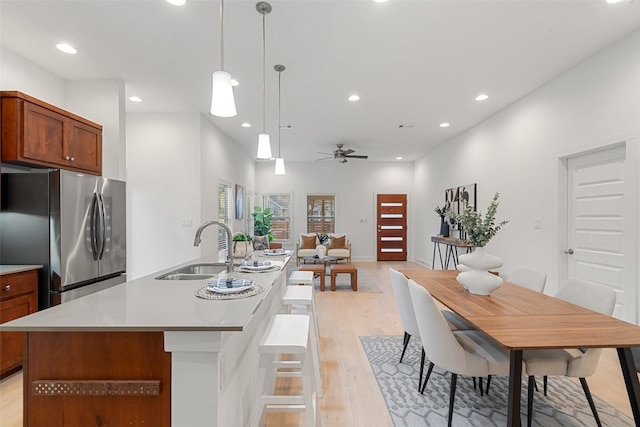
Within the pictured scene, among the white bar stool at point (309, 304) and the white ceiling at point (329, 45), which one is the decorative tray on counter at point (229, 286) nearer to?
the white bar stool at point (309, 304)

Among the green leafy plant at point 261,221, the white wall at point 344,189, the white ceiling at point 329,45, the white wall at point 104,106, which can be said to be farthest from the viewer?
the white wall at point 344,189

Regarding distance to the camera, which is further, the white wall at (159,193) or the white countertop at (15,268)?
the white wall at (159,193)

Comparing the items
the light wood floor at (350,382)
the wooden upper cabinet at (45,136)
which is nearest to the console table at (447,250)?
the light wood floor at (350,382)

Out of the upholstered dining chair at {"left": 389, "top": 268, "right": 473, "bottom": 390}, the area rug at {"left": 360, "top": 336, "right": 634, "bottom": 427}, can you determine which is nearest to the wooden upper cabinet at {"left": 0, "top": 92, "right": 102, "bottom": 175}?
the upholstered dining chair at {"left": 389, "top": 268, "right": 473, "bottom": 390}

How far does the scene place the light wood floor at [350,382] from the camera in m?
1.99

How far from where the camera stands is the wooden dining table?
4.50 ft

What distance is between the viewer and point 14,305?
2428 millimetres

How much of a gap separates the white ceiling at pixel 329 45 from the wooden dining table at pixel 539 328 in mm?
2284

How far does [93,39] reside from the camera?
286 cm

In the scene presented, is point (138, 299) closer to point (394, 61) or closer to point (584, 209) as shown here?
point (394, 61)

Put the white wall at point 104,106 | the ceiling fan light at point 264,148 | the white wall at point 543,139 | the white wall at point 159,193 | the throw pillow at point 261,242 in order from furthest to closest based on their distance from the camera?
the white wall at point 159,193 < the white wall at point 104,106 < the throw pillow at point 261,242 < the white wall at point 543,139 < the ceiling fan light at point 264,148

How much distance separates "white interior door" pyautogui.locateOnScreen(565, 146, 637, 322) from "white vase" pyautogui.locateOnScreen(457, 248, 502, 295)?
1.80 m

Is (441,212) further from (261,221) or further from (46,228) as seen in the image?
(46,228)

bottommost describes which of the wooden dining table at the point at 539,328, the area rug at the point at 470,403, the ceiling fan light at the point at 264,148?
the area rug at the point at 470,403
